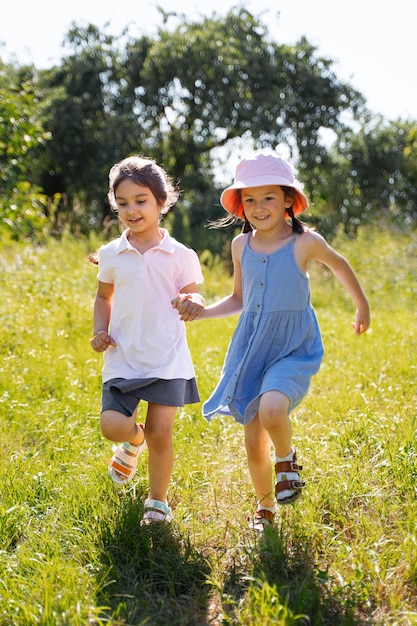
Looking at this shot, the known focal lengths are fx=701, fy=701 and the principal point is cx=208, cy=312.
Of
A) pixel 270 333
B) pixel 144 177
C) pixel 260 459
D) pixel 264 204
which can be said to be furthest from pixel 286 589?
pixel 144 177

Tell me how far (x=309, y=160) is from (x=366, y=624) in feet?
69.8

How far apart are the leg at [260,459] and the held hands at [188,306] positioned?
535mm

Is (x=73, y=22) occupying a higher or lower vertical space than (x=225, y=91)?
higher

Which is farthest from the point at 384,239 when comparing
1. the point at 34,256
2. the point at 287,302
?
the point at 287,302

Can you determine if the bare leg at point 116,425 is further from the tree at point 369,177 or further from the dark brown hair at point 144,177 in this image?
the tree at point 369,177

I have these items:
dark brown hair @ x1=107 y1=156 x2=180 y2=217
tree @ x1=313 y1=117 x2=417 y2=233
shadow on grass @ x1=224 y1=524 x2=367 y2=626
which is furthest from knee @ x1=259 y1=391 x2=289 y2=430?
tree @ x1=313 y1=117 x2=417 y2=233

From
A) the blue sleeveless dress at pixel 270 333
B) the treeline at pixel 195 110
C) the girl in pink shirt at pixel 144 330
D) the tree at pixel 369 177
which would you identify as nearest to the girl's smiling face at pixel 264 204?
the blue sleeveless dress at pixel 270 333

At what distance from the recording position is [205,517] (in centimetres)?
318

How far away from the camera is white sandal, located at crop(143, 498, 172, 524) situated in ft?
10.0

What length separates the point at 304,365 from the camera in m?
2.99

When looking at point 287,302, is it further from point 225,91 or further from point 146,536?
point 225,91

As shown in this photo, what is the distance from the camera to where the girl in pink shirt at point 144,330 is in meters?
3.21

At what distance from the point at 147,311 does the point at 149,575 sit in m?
1.18

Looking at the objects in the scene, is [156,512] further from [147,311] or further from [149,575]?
[147,311]
